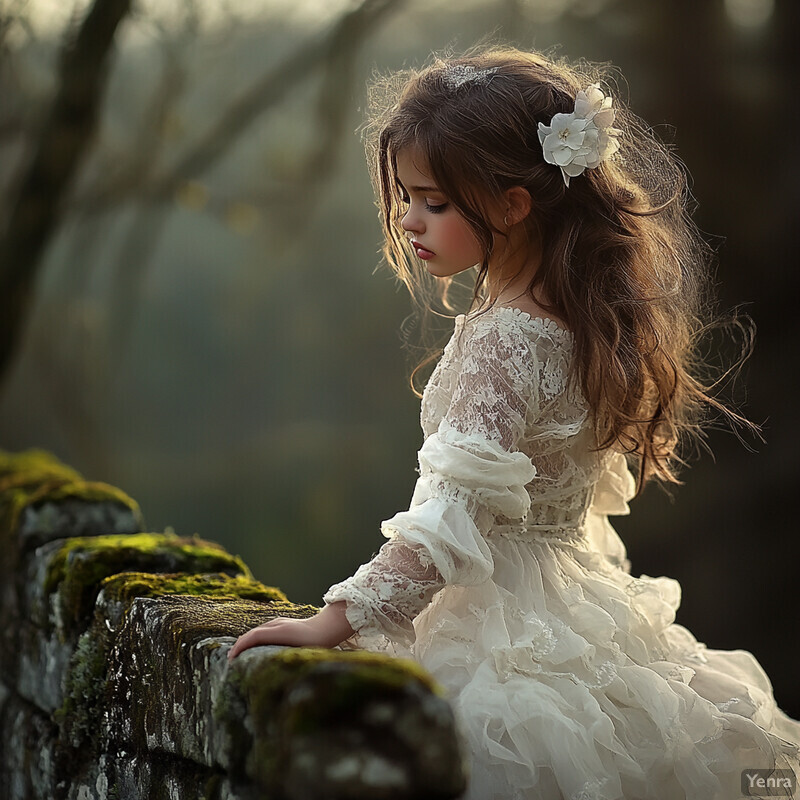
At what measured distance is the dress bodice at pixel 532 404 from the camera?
4.82 ft

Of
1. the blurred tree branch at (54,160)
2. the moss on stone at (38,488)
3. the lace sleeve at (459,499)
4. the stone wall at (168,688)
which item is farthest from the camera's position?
the blurred tree branch at (54,160)

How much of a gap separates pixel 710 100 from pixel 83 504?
168 inches

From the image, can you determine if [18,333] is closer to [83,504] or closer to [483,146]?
[83,504]

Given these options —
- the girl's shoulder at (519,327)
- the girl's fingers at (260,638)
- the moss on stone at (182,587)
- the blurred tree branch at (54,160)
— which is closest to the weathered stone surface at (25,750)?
the moss on stone at (182,587)

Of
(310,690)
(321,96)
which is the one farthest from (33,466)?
(321,96)

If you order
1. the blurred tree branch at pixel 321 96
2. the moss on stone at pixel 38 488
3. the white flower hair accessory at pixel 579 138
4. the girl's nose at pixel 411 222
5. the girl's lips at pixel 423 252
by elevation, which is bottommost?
the moss on stone at pixel 38 488

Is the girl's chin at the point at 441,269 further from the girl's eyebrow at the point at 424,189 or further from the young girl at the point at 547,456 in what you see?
the girl's eyebrow at the point at 424,189

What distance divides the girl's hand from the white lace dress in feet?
0.06

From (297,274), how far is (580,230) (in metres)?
8.18

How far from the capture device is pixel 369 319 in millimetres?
9055

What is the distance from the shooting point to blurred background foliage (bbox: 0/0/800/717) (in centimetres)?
514

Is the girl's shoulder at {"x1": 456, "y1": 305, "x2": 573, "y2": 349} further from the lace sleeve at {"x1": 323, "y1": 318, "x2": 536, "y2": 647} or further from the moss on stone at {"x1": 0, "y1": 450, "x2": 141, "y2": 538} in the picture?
the moss on stone at {"x1": 0, "y1": 450, "x2": 141, "y2": 538}

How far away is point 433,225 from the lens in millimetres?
1627

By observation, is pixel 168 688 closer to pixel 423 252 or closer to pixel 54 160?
pixel 423 252
